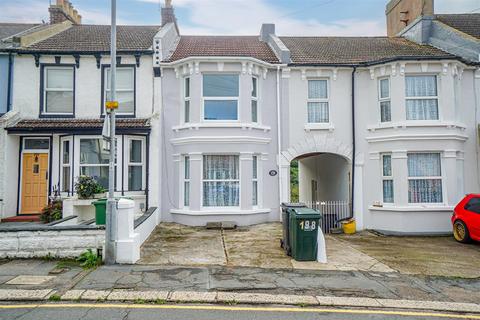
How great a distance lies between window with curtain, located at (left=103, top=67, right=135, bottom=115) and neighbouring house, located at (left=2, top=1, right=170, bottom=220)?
39 mm

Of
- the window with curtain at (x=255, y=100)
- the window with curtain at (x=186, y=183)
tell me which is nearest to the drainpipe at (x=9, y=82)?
the window with curtain at (x=186, y=183)

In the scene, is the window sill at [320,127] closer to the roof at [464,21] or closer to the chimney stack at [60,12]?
the roof at [464,21]

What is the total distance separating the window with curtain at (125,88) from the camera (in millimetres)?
13648

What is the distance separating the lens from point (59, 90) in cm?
1358

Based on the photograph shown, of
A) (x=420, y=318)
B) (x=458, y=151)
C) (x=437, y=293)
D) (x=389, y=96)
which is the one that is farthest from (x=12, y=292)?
(x=458, y=151)

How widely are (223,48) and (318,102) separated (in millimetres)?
4799

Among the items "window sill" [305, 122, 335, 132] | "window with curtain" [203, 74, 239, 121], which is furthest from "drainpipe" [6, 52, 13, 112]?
"window sill" [305, 122, 335, 132]

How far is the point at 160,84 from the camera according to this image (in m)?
13.5

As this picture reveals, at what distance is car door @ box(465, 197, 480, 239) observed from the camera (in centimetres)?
1055

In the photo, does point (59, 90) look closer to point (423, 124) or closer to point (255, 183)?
point (255, 183)

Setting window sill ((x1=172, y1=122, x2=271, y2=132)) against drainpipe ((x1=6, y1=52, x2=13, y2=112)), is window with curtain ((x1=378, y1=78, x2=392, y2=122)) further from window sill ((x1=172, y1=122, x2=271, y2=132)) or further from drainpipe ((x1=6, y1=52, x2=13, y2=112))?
drainpipe ((x1=6, y1=52, x2=13, y2=112))

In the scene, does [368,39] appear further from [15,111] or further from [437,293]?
[15,111]

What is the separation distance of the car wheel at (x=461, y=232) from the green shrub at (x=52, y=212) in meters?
13.6

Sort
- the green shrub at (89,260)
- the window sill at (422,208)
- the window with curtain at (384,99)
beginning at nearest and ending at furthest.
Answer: the green shrub at (89,260), the window sill at (422,208), the window with curtain at (384,99)
